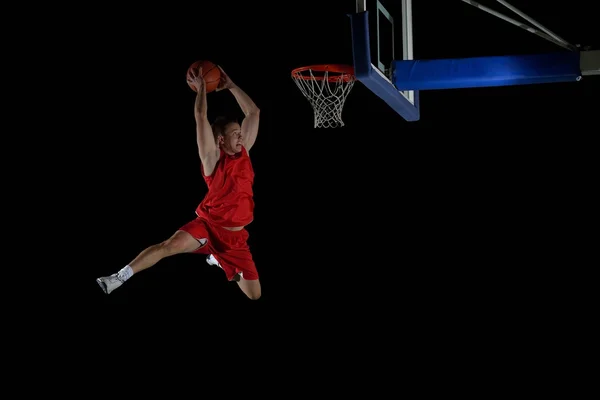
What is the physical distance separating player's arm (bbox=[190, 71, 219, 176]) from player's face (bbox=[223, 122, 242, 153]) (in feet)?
0.24

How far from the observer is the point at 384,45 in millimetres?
4734

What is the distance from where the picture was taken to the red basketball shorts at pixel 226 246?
→ 192 inches

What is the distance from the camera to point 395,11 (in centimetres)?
497

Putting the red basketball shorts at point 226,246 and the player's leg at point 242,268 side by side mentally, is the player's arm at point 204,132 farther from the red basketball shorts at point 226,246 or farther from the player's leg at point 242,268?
the player's leg at point 242,268

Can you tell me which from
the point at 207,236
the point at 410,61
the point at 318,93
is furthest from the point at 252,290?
the point at 410,61

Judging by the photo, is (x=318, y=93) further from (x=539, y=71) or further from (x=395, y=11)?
(x=539, y=71)

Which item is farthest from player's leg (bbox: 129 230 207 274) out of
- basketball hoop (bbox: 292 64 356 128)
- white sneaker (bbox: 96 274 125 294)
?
basketball hoop (bbox: 292 64 356 128)

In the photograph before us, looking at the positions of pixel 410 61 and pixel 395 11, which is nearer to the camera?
pixel 410 61

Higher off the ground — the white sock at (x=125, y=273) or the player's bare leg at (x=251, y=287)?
the white sock at (x=125, y=273)

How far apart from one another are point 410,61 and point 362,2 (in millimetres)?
454

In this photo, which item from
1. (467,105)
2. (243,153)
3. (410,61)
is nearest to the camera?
(410,61)

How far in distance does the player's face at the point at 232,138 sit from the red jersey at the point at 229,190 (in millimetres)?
42

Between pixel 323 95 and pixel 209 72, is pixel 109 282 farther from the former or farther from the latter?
pixel 323 95

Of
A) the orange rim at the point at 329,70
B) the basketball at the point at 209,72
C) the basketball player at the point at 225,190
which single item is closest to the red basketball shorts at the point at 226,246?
the basketball player at the point at 225,190
